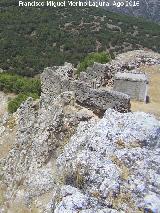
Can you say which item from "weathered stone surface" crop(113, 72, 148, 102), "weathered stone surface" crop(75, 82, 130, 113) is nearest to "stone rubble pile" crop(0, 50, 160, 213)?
"weathered stone surface" crop(75, 82, 130, 113)

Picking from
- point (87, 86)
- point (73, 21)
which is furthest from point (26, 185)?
point (73, 21)

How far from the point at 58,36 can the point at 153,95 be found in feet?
250

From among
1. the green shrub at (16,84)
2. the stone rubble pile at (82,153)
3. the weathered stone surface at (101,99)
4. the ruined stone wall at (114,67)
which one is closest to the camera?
the stone rubble pile at (82,153)

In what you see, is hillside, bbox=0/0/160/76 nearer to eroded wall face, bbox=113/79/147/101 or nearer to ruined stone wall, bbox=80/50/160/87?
ruined stone wall, bbox=80/50/160/87

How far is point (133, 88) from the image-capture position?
29422 millimetres

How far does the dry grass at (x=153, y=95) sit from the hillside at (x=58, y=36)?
2015 inches

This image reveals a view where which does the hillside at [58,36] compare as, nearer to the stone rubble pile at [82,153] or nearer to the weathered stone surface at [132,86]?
the stone rubble pile at [82,153]

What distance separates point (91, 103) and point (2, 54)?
236 ft

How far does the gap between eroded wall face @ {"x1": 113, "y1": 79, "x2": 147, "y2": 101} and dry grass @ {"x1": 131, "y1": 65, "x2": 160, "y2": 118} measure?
0.38 metres

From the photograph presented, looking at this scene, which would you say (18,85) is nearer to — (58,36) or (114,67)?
(114,67)

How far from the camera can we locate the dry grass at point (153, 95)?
28266 millimetres

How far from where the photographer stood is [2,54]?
9675 cm

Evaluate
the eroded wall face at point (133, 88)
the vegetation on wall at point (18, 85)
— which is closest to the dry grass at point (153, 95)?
the eroded wall face at point (133, 88)

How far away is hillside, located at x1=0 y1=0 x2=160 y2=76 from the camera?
95.6m
